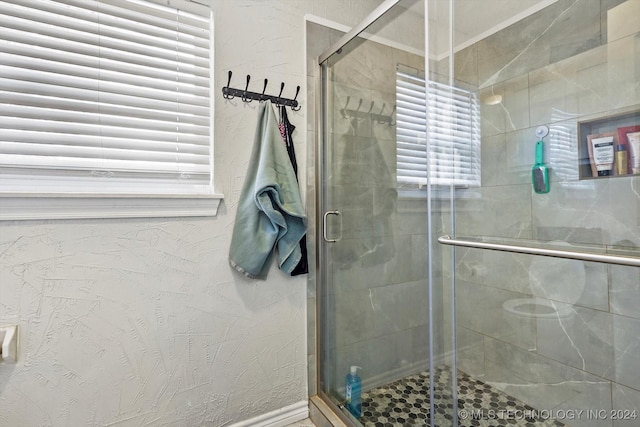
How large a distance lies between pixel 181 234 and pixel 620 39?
1671mm

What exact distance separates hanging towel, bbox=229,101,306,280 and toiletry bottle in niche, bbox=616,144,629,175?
1.10m

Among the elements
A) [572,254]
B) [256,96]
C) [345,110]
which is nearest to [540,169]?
[572,254]

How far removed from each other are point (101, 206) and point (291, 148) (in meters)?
0.76

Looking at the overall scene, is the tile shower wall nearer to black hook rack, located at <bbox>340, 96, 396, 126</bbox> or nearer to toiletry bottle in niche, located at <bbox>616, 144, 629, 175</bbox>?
toiletry bottle in niche, located at <bbox>616, 144, 629, 175</bbox>

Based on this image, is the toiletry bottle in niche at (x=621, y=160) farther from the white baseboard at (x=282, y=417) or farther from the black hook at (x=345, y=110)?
the white baseboard at (x=282, y=417)

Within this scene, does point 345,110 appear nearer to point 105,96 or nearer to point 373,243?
point 373,243

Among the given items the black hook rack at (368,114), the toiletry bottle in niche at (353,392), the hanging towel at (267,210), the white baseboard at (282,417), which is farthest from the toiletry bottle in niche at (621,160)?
the white baseboard at (282,417)

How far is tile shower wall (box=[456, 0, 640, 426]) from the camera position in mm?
1043

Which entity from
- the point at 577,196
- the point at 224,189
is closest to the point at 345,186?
the point at 224,189

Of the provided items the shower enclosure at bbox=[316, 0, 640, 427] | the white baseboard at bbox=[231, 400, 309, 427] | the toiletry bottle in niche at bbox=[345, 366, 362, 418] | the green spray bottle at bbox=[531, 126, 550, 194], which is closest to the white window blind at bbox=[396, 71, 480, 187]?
the shower enclosure at bbox=[316, 0, 640, 427]

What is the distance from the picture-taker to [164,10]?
1.21 meters

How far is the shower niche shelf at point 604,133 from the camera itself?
3.23ft

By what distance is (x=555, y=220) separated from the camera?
45.6 inches

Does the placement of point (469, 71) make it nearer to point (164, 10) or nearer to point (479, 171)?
point (479, 171)
